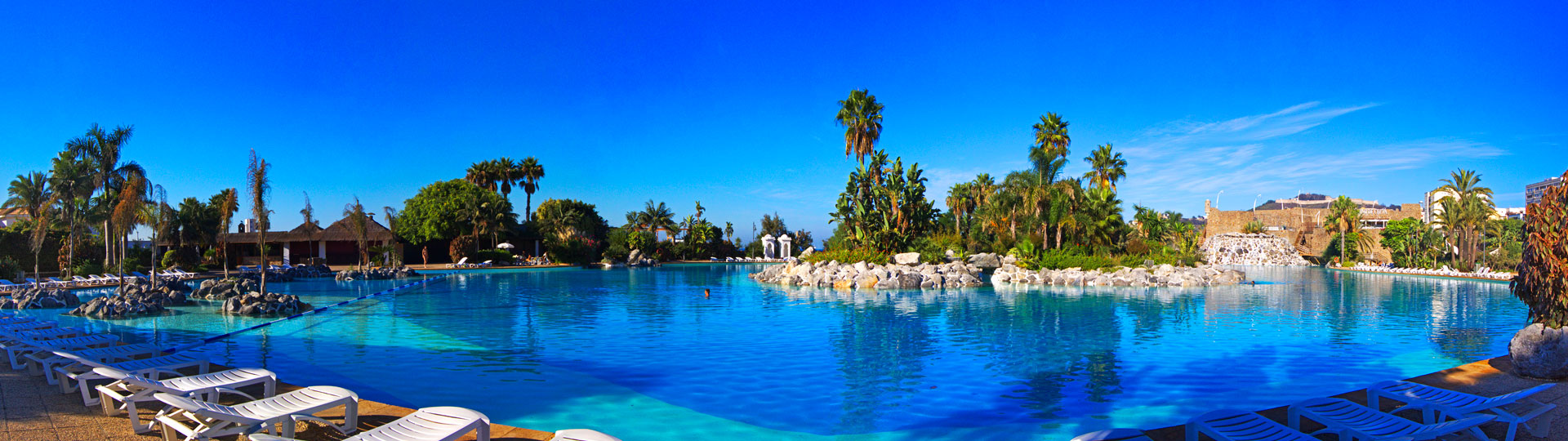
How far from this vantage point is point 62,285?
21422 millimetres

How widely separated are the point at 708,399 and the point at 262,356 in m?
6.32

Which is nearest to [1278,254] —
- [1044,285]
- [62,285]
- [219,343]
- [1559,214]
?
[1044,285]

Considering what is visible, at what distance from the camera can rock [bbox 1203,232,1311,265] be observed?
Result: 165 ft

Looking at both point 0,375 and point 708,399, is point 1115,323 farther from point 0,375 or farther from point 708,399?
point 0,375

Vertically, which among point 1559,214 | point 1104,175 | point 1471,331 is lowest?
point 1471,331

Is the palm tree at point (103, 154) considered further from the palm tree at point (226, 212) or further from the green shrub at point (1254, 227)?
the green shrub at point (1254, 227)

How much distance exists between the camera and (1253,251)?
51844 mm

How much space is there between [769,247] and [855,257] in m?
26.3

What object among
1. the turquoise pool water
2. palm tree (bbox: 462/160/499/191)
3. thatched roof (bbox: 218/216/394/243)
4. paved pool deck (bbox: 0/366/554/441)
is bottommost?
the turquoise pool water

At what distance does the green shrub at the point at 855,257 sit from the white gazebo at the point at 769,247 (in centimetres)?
2436

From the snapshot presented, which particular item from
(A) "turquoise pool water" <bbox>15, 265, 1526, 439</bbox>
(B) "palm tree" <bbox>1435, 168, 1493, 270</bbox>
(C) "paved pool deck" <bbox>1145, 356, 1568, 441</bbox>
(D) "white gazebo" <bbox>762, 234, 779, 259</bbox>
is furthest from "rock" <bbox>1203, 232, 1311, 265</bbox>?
(C) "paved pool deck" <bbox>1145, 356, 1568, 441</bbox>

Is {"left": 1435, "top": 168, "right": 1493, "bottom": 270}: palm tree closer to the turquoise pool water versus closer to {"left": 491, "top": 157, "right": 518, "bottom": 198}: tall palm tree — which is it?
the turquoise pool water

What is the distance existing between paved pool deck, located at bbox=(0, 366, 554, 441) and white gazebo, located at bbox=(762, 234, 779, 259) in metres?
48.5

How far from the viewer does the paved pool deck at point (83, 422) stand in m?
4.70
